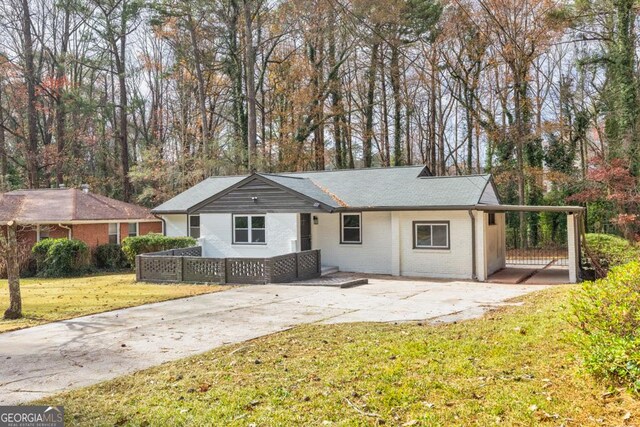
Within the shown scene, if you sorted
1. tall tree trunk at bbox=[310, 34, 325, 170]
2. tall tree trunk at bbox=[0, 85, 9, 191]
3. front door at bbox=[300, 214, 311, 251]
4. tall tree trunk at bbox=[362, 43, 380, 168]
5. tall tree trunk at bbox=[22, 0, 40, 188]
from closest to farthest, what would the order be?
front door at bbox=[300, 214, 311, 251], tall tree trunk at bbox=[22, 0, 40, 188], tall tree trunk at bbox=[310, 34, 325, 170], tall tree trunk at bbox=[362, 43, 380, 168], tall tree trunk at bbox=[0, 85, 9, 191]

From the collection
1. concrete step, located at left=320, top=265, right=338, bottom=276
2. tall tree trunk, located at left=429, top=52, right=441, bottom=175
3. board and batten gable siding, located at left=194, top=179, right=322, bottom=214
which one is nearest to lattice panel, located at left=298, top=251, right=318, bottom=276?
concrete step, located at left=320, top=265, right=338, bottom=276

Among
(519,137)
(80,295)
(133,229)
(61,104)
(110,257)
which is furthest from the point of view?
(61,104)

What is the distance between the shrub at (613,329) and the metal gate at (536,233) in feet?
68.1

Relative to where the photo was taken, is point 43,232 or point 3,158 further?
point 3,158

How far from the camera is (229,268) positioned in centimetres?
1531

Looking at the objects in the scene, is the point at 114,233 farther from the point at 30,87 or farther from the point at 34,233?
the point at 30,87

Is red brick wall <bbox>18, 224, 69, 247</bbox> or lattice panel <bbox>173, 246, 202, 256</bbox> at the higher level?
red brick wall <bbox>18, 224, 69, 247</bbox>

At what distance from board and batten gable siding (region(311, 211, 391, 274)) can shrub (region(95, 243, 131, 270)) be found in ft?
28.3

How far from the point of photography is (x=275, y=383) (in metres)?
5.09

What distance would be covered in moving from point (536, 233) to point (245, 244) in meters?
17.5

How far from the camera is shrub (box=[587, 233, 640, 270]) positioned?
14164 millimetres

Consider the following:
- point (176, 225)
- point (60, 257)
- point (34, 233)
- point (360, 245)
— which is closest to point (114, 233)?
point (34, 233)

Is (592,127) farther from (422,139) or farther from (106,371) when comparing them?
(106,371)

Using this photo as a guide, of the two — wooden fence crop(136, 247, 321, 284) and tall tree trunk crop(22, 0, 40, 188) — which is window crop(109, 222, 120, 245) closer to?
wooden fence crop(136, 247, 321, 284)
